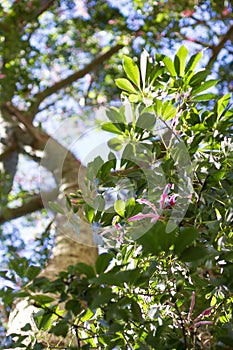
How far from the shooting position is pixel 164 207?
65cm

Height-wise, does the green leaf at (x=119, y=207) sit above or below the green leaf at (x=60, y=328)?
above

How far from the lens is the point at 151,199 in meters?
0.68

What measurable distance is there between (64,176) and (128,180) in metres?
1.81

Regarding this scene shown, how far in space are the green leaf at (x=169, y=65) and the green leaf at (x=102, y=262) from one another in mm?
364

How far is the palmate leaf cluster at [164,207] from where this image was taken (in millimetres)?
555

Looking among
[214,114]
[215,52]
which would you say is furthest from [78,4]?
[214,114]

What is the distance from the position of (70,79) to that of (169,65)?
2.41 metres

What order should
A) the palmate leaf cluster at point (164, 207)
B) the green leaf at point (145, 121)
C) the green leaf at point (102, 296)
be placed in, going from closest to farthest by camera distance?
the green leaf at point (102, 296) → the palmate leaf cluster at point (164, 207) → the green leaf at point (145, 121)

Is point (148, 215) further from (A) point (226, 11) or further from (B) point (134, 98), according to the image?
(A) point (226, 11)

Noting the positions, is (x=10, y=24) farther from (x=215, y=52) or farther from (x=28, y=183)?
(x=28, y=183)

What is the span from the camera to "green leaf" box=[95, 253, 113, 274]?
0.47 metres

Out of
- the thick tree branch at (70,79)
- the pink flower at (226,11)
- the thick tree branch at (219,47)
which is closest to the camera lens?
the thick tree branch at (219,47)

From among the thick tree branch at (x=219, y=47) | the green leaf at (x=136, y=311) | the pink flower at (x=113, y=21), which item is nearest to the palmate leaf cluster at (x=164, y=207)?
the green leaf at (x=136, y=311)

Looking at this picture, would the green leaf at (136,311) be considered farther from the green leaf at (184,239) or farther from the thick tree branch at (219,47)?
the thick tree branch at (219,47)
